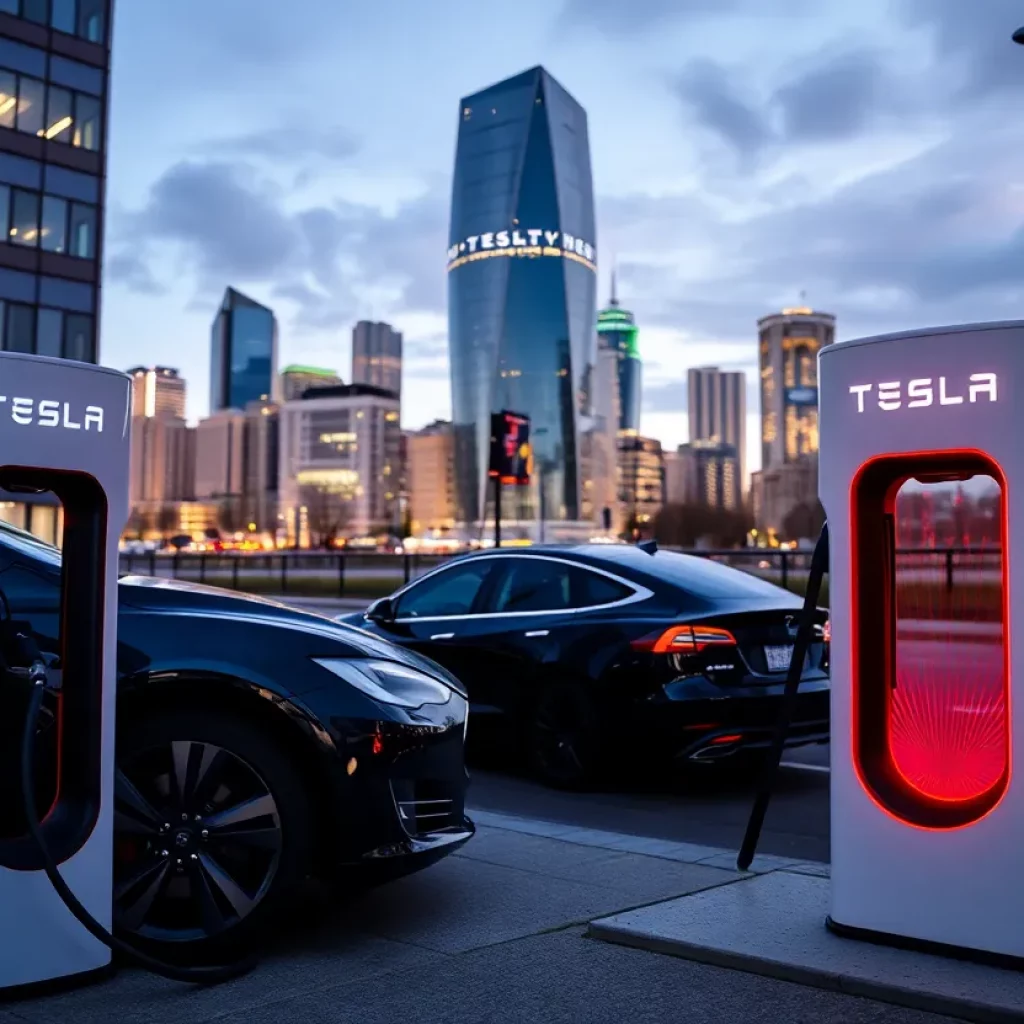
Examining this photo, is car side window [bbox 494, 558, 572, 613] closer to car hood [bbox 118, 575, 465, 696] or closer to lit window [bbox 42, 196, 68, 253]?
car hood [bbox 118, 575, 465, 696]

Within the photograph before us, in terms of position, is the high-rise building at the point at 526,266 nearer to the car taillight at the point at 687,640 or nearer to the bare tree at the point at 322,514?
the bare tree at the point at 322,514

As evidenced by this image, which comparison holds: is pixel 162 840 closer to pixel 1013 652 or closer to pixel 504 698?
pixel 1013 652

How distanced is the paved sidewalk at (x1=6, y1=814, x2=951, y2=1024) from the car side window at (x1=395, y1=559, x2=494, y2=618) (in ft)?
12.1

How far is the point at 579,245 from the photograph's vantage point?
162625 mm

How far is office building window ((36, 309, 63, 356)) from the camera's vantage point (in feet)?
164

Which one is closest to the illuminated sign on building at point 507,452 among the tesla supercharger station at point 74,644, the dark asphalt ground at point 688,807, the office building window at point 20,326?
the dark asphalt ground at point 688,807

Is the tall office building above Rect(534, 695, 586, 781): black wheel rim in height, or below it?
above

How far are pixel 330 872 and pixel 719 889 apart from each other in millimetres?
1581

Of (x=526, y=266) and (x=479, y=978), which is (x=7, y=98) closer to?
(x=479, y=978)

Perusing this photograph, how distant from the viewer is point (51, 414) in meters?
3.99

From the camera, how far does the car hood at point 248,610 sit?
4770 mm

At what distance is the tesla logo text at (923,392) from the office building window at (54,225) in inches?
2023

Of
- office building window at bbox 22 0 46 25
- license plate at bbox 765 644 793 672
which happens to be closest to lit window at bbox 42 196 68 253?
office building window at bbox 22 0 46 25

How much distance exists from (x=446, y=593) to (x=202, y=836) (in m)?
4.90
